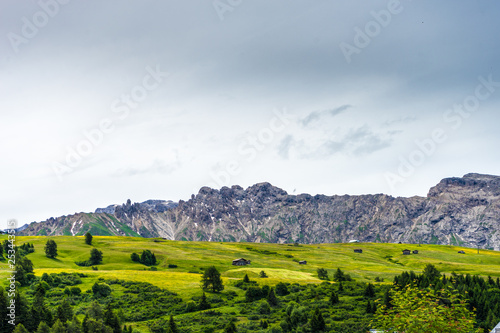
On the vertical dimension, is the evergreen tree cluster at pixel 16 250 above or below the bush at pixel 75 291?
above

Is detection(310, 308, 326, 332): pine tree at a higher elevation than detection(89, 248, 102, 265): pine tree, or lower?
lower

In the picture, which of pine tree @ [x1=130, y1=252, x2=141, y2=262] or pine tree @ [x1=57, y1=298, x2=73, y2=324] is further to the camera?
pine tree @ [x1=130, y1=252, x2=141, y2=262]

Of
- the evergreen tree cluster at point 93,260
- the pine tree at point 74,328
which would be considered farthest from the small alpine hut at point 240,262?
the pine tree at point 74,328

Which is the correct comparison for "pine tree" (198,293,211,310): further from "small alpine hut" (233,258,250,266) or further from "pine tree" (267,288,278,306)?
"small alpine hut" (233,258,250,266)

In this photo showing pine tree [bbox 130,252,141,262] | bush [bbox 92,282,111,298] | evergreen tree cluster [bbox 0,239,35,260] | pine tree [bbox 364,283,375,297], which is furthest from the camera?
pine tree [bbox 130,252,141,262]

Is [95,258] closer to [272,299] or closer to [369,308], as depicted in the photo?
[272,299]

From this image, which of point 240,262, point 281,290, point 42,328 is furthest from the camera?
point 240,262

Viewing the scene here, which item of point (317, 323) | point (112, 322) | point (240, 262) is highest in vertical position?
point (112, 322)

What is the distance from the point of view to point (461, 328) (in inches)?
1108

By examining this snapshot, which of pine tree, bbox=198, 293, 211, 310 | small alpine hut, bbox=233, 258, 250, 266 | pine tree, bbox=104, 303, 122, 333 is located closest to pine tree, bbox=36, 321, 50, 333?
pine tree, bbox=104, 303, 122, 333

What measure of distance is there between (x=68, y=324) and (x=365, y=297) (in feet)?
195

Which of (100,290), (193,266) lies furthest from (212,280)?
(193,266)

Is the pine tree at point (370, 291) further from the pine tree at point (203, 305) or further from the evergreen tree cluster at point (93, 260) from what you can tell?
the evergreen tree cluster at point (93, 260)

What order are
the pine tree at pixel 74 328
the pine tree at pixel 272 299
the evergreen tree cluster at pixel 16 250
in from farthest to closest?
1. the evergreen tree cluster at pixel 16 250
2. the pine tree at pixel 272 299
3. the pine tree at pixel 74 328
